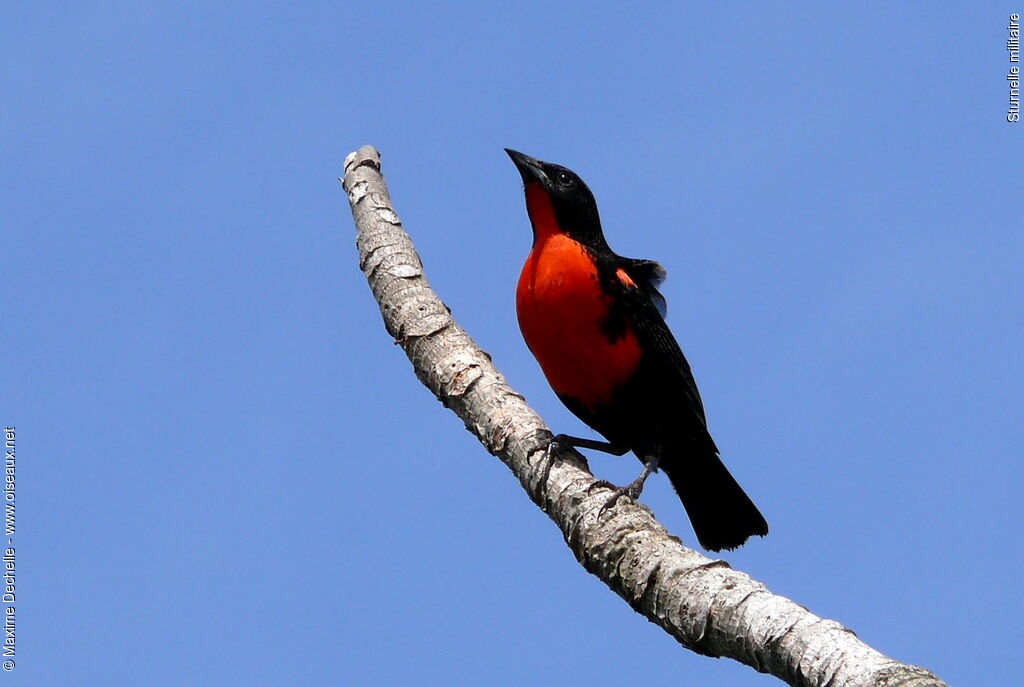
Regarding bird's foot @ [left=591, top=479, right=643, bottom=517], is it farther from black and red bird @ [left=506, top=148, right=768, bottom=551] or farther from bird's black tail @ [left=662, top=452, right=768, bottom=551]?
bird's black tail @ [left=662, top=452, right=768, bottom=551]

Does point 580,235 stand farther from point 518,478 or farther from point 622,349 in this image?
point 518,478

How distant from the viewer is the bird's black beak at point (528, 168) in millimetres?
7062

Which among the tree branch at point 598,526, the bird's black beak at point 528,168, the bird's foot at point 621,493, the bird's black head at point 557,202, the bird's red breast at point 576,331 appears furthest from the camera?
the bird's black beak at point 528,168

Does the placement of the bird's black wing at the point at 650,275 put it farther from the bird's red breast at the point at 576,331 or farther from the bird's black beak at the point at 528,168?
the bird's black beak at the point at 528,168

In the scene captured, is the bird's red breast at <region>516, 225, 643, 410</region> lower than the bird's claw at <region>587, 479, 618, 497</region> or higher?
higher

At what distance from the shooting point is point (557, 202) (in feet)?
22.9

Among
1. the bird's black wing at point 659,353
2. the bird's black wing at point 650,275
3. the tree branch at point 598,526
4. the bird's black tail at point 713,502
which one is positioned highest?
the bird's black wing at point 650,275

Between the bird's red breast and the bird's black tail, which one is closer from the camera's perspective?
the bird's red breast

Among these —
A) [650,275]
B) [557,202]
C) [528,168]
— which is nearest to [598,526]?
[650,275]

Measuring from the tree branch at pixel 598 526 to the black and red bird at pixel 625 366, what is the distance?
20.5 inches

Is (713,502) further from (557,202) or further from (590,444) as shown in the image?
(557,202)

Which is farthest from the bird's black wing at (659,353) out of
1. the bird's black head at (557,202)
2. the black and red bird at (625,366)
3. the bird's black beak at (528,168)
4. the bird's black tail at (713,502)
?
the bird's black beak at (528,168)

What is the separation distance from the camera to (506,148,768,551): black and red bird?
6258 millimetres

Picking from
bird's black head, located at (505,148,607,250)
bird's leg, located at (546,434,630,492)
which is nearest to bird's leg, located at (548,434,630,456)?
bird's leg, located at (546,434,630,492)
